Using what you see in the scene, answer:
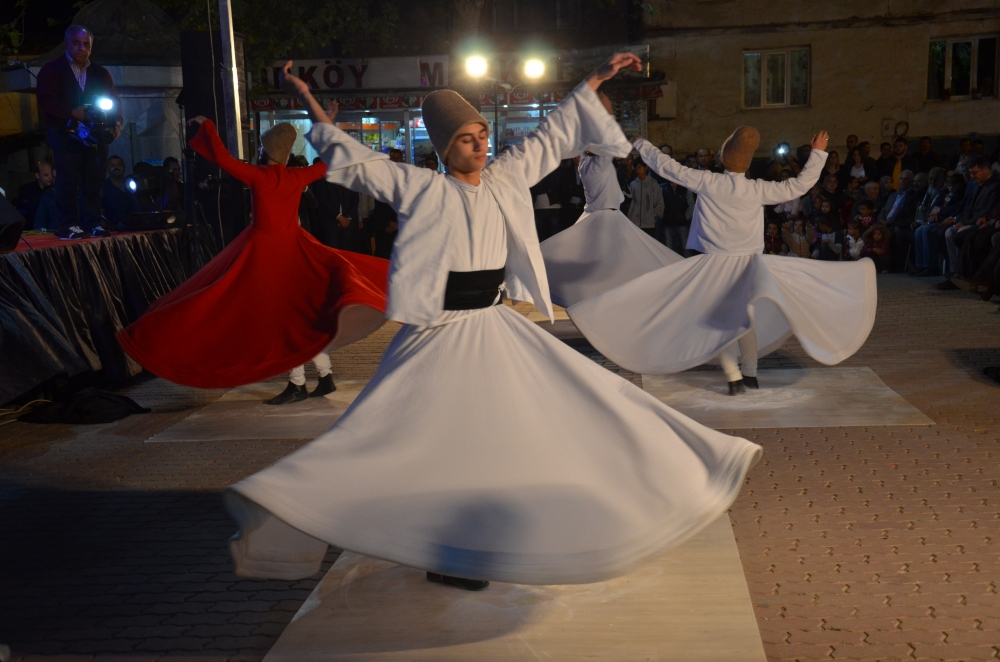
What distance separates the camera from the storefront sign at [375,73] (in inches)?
918

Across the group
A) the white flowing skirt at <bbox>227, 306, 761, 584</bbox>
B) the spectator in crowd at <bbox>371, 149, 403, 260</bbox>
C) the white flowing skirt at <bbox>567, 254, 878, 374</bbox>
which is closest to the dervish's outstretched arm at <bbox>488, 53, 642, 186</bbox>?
the white flowing skirt at <bbox>227, 306, 761, 584</bbox>

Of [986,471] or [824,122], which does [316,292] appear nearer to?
[986,471]

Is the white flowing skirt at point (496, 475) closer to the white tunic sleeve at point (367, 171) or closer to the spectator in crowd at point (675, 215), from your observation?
the white tunic sleeve at point (367, 171)

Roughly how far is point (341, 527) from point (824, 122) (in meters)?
20.7

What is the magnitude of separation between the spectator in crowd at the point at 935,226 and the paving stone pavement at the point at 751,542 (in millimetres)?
6976

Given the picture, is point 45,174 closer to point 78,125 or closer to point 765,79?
point 78,125

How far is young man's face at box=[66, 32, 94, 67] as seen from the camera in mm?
8773

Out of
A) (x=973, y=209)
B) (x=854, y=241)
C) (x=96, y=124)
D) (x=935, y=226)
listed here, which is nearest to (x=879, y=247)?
(x=854, y=241)

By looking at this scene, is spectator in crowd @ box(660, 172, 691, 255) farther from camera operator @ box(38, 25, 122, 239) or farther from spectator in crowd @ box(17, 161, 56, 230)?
camera operator @ box(38, 25, 122, 239)

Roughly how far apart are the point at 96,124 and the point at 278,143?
2.57m

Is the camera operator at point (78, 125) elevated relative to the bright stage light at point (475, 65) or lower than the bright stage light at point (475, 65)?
lower

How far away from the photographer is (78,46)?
28.8ft

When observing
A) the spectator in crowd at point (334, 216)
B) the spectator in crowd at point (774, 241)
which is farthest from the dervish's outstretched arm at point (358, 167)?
the spectator in crowd at point (774, 241)

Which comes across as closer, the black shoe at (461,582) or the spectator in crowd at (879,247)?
the black shoe at (461,582)
